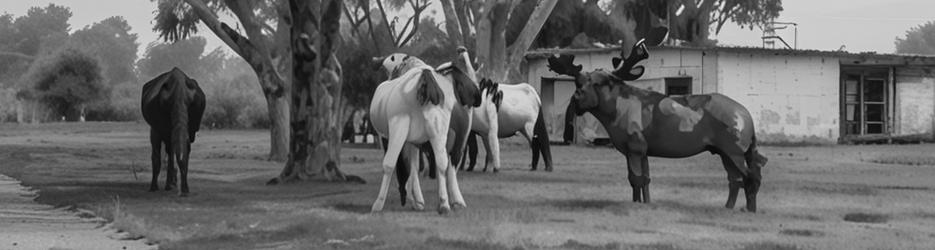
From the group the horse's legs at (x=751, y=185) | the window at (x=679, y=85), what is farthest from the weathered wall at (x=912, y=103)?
the horse's legs at (x=751, y=185)

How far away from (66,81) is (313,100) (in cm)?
6484

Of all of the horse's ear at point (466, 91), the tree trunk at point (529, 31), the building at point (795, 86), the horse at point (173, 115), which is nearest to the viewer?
the horse's ear at point (466, 91)

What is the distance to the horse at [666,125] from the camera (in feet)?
40.8

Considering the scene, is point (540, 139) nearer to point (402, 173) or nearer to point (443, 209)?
point (402, 173)

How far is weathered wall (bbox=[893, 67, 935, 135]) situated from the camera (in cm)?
3866

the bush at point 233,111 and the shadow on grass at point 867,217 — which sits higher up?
the bush at point 233,111

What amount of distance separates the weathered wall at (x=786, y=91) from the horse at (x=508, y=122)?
14.9m

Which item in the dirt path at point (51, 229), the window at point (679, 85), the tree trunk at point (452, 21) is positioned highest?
the tree trunk at point (452, 21)

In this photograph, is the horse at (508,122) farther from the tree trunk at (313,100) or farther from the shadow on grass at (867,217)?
the shadow on grass at (867,217)

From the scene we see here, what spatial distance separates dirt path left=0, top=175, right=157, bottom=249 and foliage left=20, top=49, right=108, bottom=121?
221ft

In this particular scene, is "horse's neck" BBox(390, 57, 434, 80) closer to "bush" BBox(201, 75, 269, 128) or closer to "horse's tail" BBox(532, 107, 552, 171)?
"horse's tail" BBox(532, 107, 552, 171)

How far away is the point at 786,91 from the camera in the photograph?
36250mm

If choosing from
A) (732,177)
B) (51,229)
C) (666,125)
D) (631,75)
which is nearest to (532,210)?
(666,125)

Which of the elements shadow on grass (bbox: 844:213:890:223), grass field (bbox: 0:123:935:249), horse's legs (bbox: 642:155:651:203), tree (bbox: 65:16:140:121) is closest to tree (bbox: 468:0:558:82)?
grass field (bbox: 0:123:935:249)
